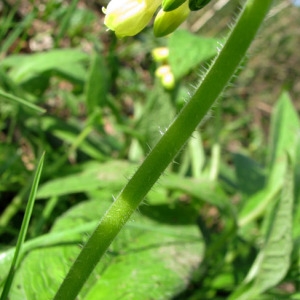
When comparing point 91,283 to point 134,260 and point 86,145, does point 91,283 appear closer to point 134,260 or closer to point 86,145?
point 134,260

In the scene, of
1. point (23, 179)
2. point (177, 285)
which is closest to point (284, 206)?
point (177, 285)

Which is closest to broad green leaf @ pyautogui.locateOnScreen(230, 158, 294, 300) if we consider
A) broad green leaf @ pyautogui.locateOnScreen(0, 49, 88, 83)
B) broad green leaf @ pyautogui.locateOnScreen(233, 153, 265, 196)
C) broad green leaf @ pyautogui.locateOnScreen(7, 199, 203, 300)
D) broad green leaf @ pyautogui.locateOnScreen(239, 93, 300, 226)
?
broad green leaf @ pyautogui.locateOnScreen(7, 199, 203, 300)

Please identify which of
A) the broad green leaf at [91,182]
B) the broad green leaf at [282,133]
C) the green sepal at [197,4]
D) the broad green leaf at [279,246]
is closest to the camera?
the green sepal at [197,4]

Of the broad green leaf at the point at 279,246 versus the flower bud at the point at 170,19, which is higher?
the flower bud at the point at 170,19

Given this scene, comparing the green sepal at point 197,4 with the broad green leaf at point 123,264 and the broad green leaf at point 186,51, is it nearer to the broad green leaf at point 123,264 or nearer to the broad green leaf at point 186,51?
the broad green leaf at point 123,264

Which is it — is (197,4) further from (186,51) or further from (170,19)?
(186,51)

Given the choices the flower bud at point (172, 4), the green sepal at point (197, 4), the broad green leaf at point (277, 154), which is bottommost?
the broad green leaf at point (277, 154)

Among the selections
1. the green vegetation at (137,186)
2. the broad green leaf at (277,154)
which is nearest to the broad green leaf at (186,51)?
the green vegetation at (137,186)

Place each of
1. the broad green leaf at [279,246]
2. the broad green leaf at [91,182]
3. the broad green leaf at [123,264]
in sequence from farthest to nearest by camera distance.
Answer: the broad green leaf at [91,182] → the broad green leaf at [279,246] → the broad green leaf at [123,264]
